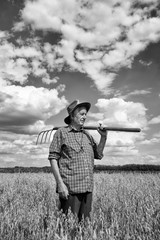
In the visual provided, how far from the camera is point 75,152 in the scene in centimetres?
281

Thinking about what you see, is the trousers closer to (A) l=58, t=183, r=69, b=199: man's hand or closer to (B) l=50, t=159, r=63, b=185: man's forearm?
(A) l=58, t=183, r=69, b=199: man's hand

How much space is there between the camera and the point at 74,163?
2.76 meters

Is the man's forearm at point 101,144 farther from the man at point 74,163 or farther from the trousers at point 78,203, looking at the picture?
the trousers at point 78,203

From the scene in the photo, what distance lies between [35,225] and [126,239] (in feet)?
2.50

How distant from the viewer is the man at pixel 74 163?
107 inches

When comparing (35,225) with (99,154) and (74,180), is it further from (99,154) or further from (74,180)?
(99,154)

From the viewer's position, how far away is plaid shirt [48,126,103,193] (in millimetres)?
A: 2729

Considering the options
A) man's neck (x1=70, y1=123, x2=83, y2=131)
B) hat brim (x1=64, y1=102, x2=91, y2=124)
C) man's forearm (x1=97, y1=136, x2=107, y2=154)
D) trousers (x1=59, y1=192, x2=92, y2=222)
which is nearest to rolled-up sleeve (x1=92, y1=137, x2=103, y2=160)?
man's forearm (x1=97, y1=136, x2=107, y2=154)

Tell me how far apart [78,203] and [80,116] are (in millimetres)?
899

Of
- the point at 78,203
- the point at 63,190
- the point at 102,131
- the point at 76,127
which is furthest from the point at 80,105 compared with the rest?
the point at 78,203

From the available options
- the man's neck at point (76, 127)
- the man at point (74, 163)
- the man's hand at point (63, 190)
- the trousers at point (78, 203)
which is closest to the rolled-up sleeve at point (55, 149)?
the man at point (74, 163)

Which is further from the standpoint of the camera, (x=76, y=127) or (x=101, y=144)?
(x=101, y=144)

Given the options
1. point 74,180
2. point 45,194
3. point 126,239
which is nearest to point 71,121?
point 74,180

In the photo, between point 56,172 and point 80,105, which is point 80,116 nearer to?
point 80,105
